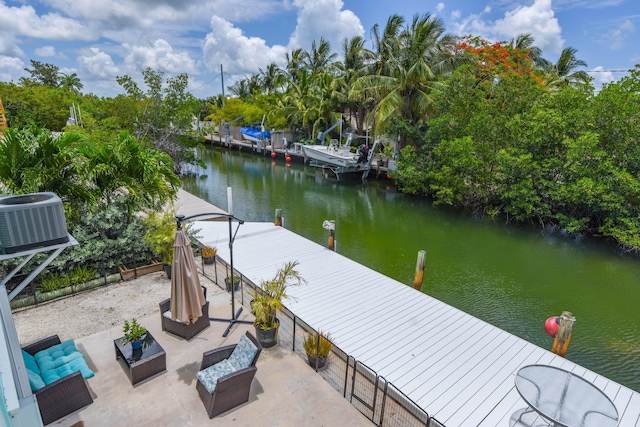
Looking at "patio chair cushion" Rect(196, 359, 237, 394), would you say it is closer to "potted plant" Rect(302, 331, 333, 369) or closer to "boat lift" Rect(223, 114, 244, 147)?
"potted plant" Rect(302, 331, 333, 369)

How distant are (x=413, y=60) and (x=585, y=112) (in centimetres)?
934

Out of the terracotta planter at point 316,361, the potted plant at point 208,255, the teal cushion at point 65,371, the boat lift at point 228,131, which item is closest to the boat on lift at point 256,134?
the boat lift at point 228,131

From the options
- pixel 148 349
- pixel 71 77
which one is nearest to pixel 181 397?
pixel 148 349

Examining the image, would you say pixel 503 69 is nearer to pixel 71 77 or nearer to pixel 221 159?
pixel 221 159

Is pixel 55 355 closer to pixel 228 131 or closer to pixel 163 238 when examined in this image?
pixel 163 238

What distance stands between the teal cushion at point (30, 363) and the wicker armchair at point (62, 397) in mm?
471

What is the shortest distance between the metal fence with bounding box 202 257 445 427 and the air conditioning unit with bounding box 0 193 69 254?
3346 millimetres

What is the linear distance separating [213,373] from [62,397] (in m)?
1.68

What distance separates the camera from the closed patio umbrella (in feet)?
16.4

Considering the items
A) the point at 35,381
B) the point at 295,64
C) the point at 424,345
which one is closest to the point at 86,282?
the point at 35,381

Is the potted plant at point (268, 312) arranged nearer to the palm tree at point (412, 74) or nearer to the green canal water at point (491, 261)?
the green canal water at point (491, 261)

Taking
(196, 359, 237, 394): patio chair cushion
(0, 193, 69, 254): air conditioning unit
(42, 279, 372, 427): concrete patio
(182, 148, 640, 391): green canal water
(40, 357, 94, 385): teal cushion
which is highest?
(0, 193, 69, 254): air conditioning unit

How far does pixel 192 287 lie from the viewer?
5.14 meters

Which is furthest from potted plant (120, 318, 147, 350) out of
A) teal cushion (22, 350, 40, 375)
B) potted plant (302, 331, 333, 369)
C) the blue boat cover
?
the blue boat cover
